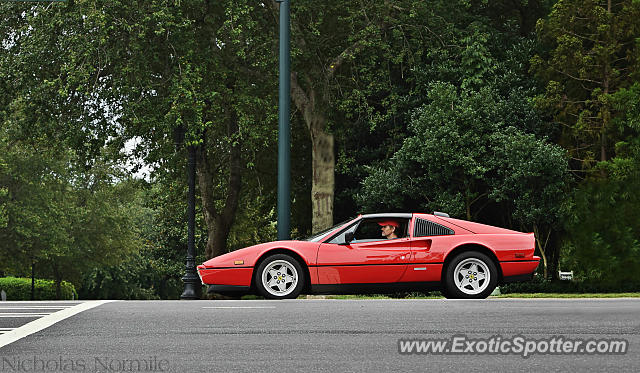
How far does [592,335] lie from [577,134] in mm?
16835

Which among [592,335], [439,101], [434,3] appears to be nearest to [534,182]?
[439,101]

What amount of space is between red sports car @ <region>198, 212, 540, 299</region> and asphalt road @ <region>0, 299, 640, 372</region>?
0.74 metres

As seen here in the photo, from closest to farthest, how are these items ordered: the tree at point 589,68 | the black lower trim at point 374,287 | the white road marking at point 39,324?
the white road marking at point 39,324 < the black lower trim at point 374,287 < the tree at point 589,68

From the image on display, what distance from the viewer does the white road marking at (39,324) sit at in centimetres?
895

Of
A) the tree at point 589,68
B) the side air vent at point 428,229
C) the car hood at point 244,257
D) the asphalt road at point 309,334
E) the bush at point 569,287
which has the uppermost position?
the tree at point 589,68

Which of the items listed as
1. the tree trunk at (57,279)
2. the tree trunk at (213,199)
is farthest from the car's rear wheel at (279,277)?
the tree trunk at (57,279)

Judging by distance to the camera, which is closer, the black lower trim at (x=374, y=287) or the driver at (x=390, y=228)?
the black lower trim at (x=374, y=287)

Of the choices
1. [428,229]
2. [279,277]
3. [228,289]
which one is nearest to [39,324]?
[228,289]

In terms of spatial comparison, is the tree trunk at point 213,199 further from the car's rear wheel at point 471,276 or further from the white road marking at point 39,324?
the white road marking at point 39,324

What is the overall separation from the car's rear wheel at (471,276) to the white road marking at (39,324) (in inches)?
197

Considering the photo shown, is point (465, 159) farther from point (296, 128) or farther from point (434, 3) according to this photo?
point (296, 128)

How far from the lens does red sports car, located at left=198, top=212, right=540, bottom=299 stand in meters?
13.1

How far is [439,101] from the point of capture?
989 inches

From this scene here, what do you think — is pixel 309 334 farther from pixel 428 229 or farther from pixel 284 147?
pixel 284 147
